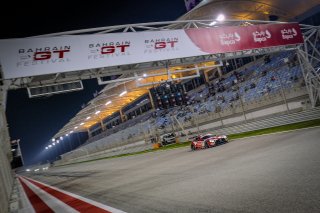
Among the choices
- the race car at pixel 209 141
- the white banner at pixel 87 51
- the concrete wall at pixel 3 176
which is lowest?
the race car at pixel 209 141

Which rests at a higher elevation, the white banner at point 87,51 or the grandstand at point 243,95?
the white banner at point 87,51

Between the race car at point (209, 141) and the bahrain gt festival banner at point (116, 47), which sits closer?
the bahrain gt festival banner at point (116, 47)

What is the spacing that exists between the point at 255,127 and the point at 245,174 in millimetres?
17168

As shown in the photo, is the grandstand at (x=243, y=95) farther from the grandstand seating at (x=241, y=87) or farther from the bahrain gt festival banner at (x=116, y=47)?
the bahrain gt festival banner at (x=116, y=47)

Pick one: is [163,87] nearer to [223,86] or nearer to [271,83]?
[223,86]

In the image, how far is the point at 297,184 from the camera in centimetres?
619

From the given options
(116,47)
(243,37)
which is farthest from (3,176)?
(243,37)

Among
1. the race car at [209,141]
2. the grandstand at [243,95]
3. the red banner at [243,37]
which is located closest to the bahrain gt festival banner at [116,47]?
the red banner at [243,37]

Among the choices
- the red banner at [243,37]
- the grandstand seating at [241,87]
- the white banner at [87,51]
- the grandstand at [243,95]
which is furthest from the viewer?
the grandstand seating at [241,87]

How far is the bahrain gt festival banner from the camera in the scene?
12.4 meters

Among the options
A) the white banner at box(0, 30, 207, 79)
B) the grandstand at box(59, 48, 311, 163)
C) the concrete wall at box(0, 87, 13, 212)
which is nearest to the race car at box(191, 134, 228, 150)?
the grandstand at box(59, 48, 311, 163)

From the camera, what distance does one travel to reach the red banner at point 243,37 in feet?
55.7

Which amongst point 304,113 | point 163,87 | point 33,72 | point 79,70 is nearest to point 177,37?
point 79,70

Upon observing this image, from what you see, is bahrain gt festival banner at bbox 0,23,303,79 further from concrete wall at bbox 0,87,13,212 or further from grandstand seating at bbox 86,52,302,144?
grandstand seating at bbox 86,52,302,144
